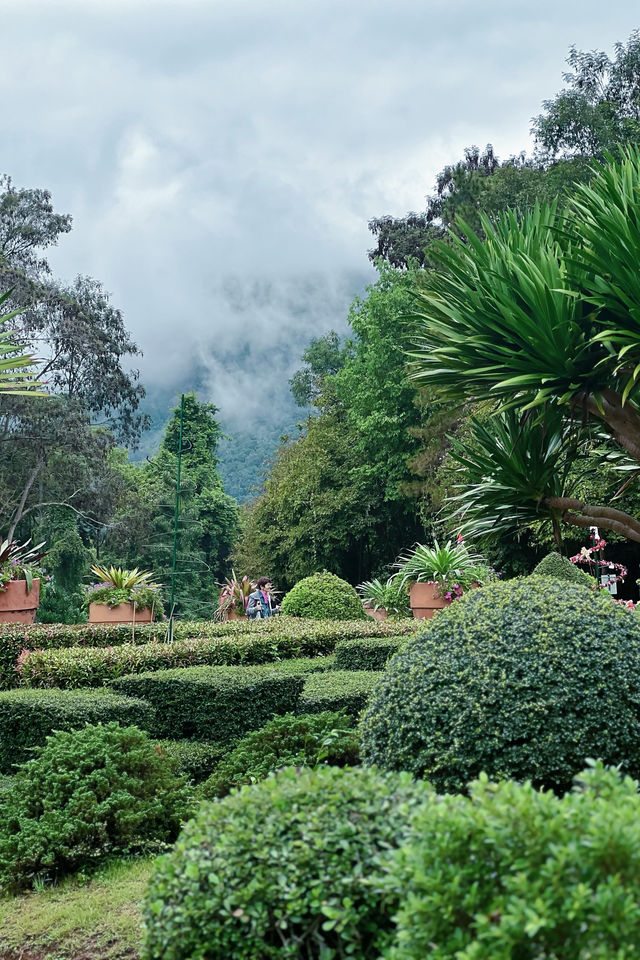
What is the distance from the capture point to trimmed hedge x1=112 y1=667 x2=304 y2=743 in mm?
6941

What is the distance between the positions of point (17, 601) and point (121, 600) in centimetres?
152

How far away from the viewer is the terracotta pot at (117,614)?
11930 mm

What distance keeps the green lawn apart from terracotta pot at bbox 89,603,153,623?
752 centimetres

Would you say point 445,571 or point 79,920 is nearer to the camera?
point 79,920

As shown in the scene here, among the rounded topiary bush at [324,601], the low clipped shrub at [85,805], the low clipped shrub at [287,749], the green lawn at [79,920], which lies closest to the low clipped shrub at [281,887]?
the green lawn at [79,920]

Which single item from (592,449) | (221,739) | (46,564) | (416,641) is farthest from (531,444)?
(46,564)

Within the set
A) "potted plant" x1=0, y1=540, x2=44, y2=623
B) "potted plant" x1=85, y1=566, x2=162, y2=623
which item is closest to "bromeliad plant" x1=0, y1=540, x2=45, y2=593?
"potted plant" x1=0, y1=540, x2=44, y2=623

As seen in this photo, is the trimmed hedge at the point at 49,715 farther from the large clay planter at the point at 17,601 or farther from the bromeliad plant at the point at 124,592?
the bromeliad plant at the point at 124,592

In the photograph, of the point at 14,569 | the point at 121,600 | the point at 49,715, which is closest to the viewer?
the point at 49,715

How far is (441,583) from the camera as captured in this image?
1092cm

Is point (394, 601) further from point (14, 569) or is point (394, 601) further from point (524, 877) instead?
point (524, 877)

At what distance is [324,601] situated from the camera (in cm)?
1220

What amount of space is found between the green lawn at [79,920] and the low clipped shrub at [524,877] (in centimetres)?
199

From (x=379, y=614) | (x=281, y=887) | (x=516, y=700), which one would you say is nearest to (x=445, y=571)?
(x=379, y=614)
